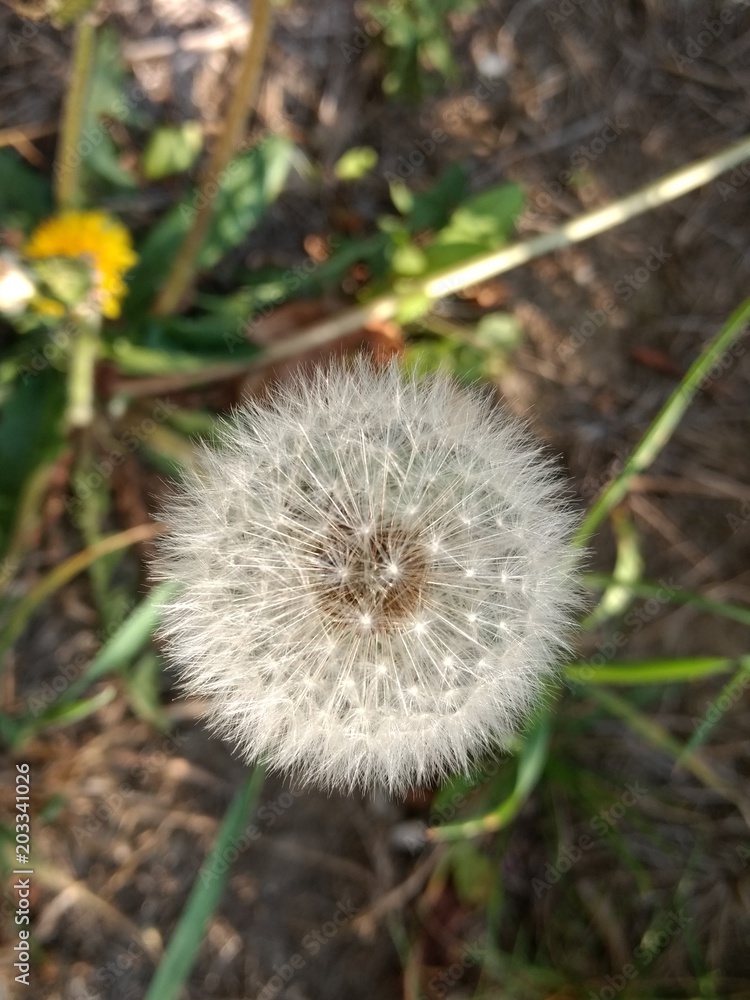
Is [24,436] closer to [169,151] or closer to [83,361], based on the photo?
[83,361]

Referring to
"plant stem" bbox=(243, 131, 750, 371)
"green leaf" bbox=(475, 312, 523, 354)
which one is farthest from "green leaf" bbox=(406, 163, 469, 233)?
"green leaf" bbox=(475, 312, 523, 354)

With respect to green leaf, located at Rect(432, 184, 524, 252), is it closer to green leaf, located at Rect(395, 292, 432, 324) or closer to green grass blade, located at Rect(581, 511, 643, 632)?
green leaf, located at Rect(395, 292, 432, 324)

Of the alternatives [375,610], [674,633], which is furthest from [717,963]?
[375,610]

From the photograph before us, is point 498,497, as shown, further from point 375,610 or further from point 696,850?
point 696,850

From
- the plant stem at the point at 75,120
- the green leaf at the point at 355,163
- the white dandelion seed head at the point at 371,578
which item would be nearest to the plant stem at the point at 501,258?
the green leaf at the point at 355,163

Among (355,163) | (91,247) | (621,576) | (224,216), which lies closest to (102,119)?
(224,216)
